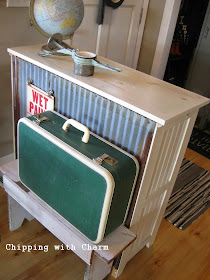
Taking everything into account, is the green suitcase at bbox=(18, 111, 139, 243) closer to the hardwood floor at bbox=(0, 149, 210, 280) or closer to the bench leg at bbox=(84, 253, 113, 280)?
the bench leg at bbox=(84, 253, 113, 280)

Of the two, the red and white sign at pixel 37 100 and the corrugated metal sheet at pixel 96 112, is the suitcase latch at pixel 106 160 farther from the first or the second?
the red and white sign at pixel 37 100

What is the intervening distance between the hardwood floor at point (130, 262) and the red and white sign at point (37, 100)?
2.44 feet

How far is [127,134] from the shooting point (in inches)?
50.8

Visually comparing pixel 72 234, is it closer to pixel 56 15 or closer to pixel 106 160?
pixel 106 160

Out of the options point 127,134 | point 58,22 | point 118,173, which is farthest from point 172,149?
point 58,22

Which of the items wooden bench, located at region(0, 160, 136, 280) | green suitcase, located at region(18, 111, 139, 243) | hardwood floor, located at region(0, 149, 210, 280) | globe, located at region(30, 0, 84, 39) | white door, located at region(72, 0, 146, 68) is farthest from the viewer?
white door, located at region(72, 0, 146, 68)

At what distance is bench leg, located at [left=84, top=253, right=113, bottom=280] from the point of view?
1.38m

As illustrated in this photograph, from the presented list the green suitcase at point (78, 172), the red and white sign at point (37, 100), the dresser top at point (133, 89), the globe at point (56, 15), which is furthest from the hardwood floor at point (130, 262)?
the globe at point (56, 15)

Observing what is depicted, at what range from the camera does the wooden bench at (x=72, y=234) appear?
1.28 meters

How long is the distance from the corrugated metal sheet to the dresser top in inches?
1.9

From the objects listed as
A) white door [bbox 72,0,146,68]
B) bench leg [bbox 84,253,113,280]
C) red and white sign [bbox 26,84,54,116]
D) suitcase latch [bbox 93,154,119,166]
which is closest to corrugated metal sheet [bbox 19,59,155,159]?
red and white sign [bbox 26,84,54,116]

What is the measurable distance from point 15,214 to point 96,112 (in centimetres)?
86

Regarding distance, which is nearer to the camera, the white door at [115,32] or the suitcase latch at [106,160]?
Answer: the suitcase latch at [106,160]

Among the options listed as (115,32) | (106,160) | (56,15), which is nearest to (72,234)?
(106,160)
